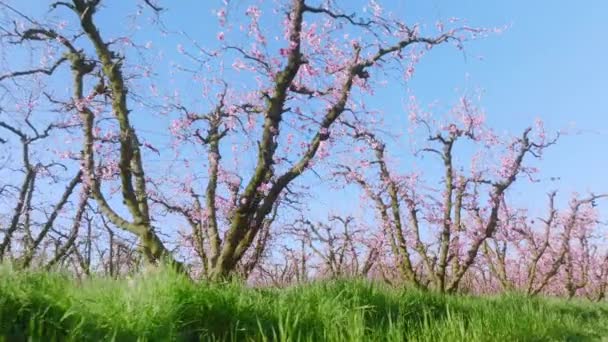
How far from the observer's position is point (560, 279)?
3525cm

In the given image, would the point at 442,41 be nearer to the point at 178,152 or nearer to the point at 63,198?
the point at 178,152

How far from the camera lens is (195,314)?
4.26 meters

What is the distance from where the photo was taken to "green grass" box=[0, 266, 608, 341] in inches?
129

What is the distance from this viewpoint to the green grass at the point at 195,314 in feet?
Result: 10.7

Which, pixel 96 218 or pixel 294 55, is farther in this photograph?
pixel 96 218

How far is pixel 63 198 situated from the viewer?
13508 mm

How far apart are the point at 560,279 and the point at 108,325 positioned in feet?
124

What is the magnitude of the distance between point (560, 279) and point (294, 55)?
1328 inches

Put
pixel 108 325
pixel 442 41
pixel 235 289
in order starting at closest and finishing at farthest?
pixel 108 325
pixel 235 289
pixel 442 41

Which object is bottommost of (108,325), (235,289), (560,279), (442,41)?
(108,325)

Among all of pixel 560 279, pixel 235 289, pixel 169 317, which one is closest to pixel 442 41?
pixel 235 289

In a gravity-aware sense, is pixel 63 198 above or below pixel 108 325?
above

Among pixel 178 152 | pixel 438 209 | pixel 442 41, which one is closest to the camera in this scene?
pixel 442 41

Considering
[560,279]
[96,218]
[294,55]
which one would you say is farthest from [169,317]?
[560,279]
